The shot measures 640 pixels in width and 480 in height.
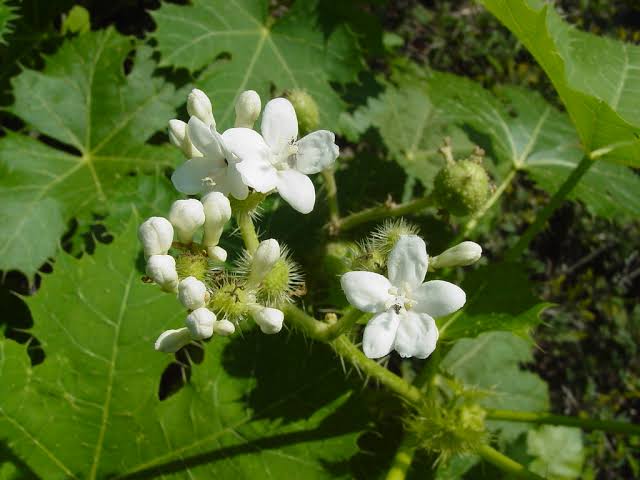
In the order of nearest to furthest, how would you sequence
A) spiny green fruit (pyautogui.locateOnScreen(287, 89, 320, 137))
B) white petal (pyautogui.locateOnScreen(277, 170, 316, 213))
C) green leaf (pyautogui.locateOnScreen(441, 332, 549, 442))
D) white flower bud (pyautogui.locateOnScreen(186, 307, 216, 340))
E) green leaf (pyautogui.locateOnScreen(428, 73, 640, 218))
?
1. white flower bud (pyautogui.locateOnScreen(186, 307, 216, 340))
2. white petal (pyautogui.locateOnScreen(277, 170, 316, 213))
3. spiny green fruit (pyautogui.locateOnScreen(287, 89, 320, 137))
4. green leaf (pyautogui.locateOnScreen(428, 73, 640, 218))
5. green leaf (pyautogui.locateOnScreen(441, 332, 549, 442))

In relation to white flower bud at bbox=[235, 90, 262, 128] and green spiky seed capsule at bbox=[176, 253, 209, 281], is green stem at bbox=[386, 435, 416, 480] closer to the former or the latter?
green spiky seed capsule at bbox=[176, 253, 209, 281]

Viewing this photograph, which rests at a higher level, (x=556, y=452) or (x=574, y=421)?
(x=574, y=421)

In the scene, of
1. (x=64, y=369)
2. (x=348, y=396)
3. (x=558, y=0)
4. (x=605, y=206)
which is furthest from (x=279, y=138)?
(x=558, y=0)

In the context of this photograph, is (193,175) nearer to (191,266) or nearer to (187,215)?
(187,215)

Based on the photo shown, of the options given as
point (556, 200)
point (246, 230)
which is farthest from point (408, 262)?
point (556, 200)

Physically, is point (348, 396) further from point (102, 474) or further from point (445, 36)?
point (445, 36)

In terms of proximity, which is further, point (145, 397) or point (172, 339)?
point (145, 397)

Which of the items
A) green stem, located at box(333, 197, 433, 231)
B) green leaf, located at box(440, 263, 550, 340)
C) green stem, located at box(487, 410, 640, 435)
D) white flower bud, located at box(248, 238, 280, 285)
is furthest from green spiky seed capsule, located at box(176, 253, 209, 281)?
green stem, located at box(487, 410, 640, 435)
